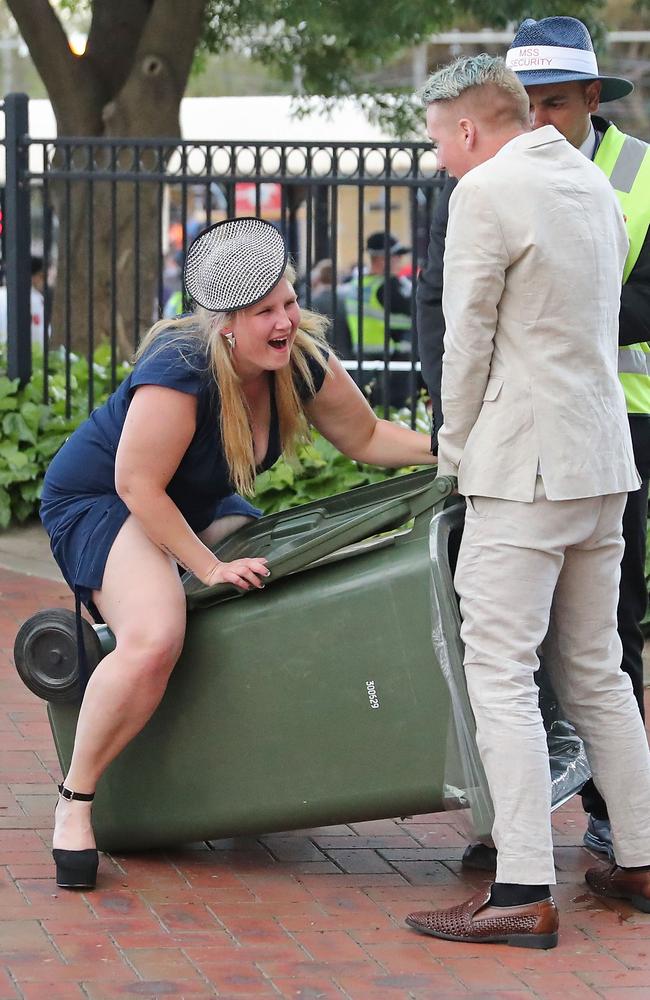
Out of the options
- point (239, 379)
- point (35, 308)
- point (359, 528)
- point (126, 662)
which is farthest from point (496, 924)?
point (35, 308)

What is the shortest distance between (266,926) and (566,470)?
1.21 m

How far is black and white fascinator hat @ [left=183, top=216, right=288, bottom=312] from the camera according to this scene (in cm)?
347

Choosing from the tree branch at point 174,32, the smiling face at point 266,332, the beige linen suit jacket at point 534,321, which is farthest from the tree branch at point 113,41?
the beige linen suit jacket at point 534,321

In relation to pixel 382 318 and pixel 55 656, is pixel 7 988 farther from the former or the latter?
pixel 382 318

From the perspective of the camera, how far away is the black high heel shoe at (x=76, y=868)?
11.5ft

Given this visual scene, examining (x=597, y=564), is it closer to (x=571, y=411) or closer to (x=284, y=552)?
(x=571, y=411)

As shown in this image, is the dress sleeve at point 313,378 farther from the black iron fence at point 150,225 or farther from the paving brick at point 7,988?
the black iron fence at point 150,225

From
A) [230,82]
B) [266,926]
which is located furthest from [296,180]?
Result: [230,82]

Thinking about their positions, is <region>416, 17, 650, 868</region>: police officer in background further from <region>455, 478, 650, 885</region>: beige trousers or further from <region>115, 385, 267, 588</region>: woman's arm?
<region>115, 385, 267, 588</region>: woman's arm

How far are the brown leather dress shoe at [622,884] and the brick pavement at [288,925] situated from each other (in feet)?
0.10

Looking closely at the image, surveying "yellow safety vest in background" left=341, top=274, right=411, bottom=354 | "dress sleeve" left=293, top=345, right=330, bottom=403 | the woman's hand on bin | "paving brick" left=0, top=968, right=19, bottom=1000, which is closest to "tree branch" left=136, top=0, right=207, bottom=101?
"yellow safety vest in background" left=341, top=274, right=411, bottom=354

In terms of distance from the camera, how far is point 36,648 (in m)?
3.70

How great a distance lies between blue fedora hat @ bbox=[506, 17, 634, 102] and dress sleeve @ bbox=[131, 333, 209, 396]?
0.97 metres

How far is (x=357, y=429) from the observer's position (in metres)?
3.88
